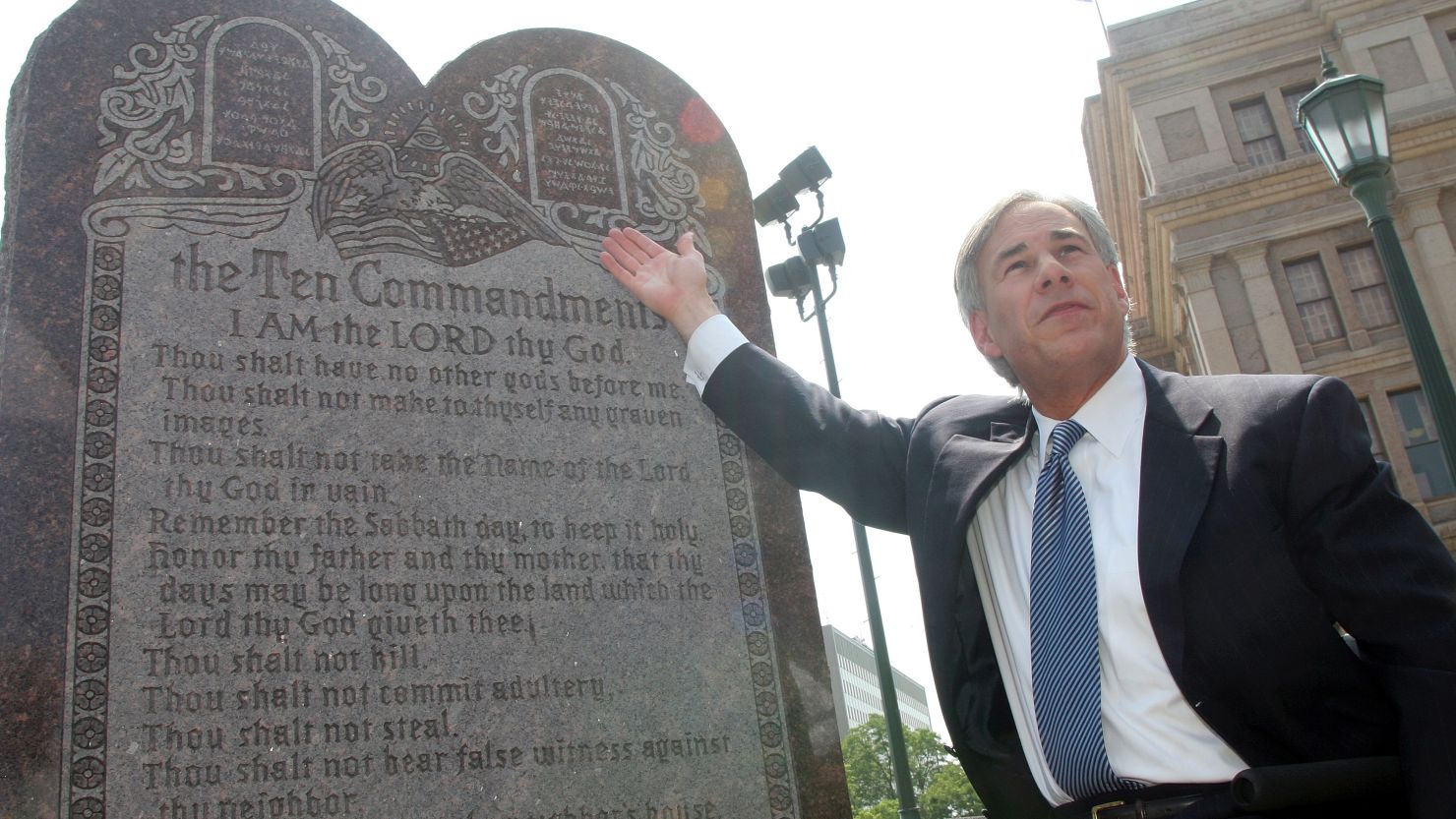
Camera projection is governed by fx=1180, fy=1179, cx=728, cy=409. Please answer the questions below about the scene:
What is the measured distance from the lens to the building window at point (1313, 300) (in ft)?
83.1

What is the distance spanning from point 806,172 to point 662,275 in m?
5.38

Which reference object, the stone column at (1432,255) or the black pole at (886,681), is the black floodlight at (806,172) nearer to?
the black pole at (886,681)

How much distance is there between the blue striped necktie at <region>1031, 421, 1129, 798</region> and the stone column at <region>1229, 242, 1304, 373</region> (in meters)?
24.1

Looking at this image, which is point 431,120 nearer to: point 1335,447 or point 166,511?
point 166,511

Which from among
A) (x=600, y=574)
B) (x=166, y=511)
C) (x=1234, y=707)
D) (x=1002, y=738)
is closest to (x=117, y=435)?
(x=166, y=511)

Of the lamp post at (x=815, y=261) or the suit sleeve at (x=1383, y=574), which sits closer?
the suit sleeve at (x=1383, y=574)

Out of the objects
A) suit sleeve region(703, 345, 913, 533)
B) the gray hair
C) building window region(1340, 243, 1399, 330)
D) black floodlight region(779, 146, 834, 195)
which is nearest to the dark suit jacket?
the gray hair

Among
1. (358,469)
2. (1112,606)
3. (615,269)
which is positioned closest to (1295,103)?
(615,269)

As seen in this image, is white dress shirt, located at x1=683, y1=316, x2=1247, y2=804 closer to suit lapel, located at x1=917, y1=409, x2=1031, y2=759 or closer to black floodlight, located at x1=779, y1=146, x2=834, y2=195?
suit lapel, located at x1=917, y1=409, x2=1031, y2=759

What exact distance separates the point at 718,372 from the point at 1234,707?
6.19 feet

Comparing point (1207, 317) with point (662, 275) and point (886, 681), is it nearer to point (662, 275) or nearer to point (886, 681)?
point (886, 681)

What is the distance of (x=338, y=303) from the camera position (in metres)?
3.59

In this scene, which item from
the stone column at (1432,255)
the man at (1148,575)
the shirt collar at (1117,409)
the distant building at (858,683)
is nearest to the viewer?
the man at (1148,575)

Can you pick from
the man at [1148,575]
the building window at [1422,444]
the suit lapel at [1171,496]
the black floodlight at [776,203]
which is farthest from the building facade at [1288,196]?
the suit lapel at [1171,496]
